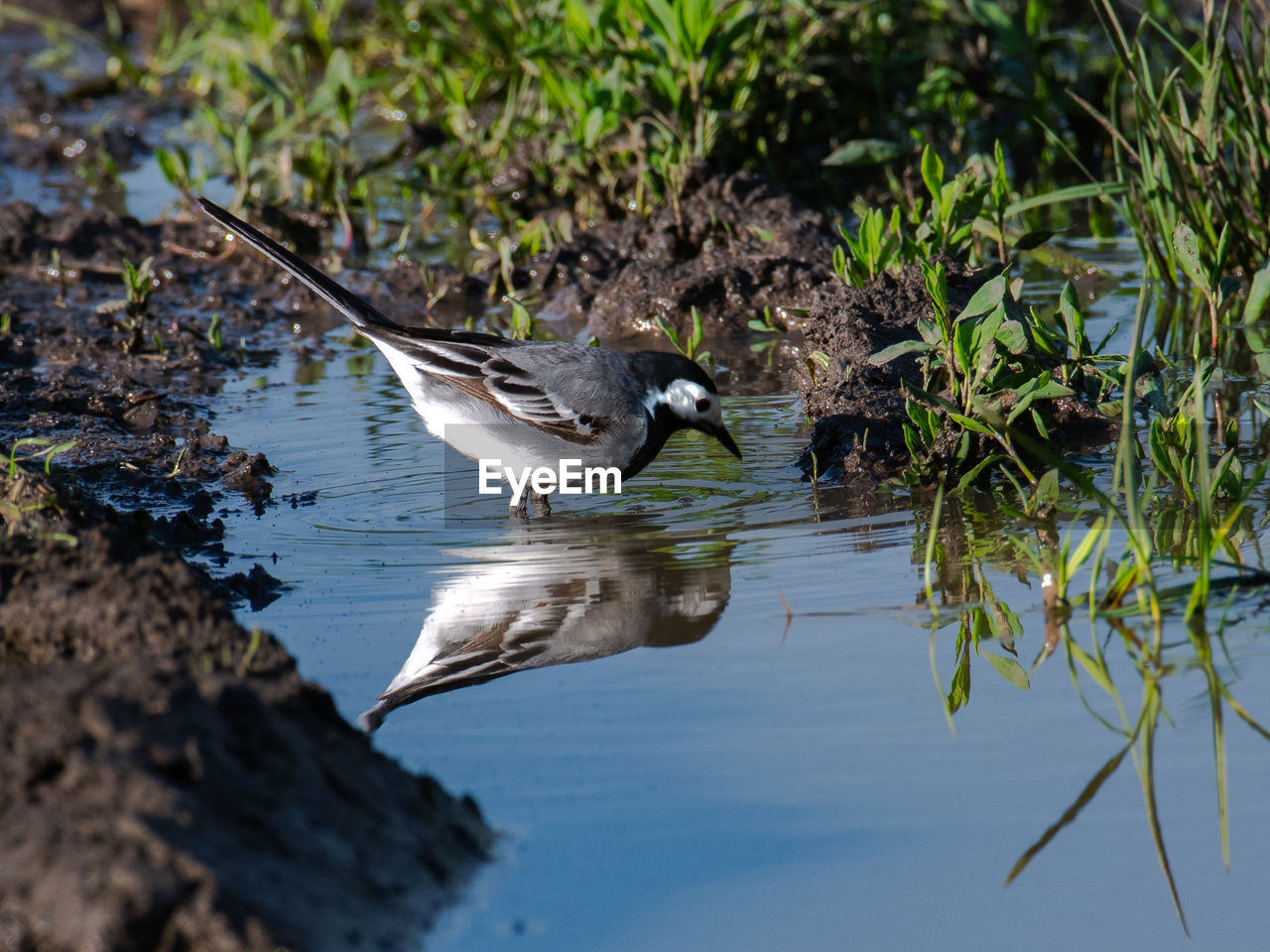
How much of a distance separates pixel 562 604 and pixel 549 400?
5.20 ft

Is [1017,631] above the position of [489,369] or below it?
below

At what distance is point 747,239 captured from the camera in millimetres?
8461

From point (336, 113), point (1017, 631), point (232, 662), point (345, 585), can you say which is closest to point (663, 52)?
point (336, 113)

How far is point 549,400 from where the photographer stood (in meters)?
6.23

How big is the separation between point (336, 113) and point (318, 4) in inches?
191

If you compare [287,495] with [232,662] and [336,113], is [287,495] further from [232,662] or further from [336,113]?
[336,113]

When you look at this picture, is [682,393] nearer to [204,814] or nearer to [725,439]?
[725,439]

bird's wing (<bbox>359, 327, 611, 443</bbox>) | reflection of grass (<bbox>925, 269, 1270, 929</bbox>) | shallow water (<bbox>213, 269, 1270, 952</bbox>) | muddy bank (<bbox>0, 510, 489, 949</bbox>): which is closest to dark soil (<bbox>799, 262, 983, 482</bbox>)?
shallow water (<bbox>213, 269, 1270, 952</bbox>)

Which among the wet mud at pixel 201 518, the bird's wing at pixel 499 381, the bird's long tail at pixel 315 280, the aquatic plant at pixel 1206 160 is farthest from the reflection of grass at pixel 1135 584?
the bird's long tail at pixel 315 280

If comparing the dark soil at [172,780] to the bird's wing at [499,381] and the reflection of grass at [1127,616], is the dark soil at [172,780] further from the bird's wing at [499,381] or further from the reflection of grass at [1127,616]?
the bird's wing at [499,381]

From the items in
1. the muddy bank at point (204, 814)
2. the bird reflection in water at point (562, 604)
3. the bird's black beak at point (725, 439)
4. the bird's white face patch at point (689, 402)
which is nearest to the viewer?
the muddy bank at point (204, 814)

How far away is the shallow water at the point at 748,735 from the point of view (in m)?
3.07

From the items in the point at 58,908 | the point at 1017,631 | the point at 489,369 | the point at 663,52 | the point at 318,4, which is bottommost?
the point at 58,908

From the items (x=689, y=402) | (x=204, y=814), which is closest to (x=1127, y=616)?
(x=689, y=402)
